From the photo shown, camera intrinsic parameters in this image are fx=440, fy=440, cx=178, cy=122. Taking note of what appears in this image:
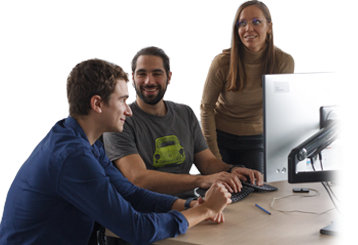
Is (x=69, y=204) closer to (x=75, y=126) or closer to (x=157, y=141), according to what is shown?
(x=75, y=126)

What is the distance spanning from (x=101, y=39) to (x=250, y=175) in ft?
7.78

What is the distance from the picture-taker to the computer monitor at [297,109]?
4.88ft

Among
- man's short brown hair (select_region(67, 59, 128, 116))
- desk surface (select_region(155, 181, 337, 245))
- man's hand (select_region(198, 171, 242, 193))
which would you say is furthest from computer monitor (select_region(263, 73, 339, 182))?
man's short brown hair (select_region(67, 59, 128, 116))

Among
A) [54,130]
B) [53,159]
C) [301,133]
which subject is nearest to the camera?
[53,159]

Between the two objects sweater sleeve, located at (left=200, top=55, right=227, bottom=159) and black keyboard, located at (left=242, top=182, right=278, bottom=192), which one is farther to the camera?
sweater sleeve, located at (left=200, top=55, right=227, bottom=159)

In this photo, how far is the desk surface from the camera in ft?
4.26

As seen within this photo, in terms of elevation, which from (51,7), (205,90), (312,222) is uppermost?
(51,7)

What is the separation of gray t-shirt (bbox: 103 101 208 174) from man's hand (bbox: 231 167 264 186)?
1.06 feet

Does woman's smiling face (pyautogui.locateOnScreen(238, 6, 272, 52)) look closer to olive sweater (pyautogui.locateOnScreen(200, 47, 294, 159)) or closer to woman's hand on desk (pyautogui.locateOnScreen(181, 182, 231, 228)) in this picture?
olive sweater (pyautogui.locateOnScreen(200, 47, 294, 159))

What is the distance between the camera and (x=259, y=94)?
2.45 m

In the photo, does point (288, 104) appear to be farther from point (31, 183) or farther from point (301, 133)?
point (31, 183)

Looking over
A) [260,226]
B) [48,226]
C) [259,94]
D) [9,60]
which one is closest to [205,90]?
[259,94]

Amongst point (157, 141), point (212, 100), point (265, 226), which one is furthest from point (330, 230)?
point (212, 100)

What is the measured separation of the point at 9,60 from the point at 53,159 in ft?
7.82
